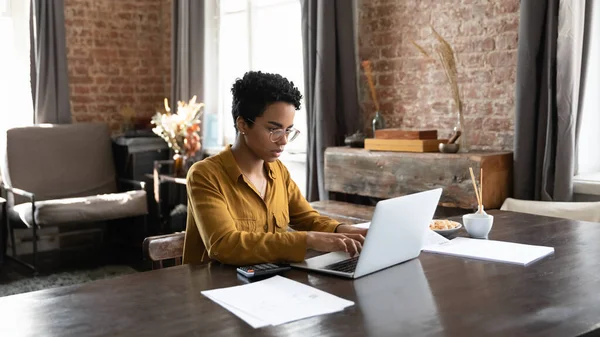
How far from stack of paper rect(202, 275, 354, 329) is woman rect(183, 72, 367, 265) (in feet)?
0.64

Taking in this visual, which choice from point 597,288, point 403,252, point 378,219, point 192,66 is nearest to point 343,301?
point 378,219

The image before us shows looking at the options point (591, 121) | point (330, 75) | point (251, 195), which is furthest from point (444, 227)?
point (330, 75)

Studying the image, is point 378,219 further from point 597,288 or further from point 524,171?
point 524,171

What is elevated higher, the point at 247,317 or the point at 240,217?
the point at 240,217

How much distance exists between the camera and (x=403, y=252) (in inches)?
79.5

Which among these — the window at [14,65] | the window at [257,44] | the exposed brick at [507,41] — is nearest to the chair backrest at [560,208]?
the exposed brick at [507,41]

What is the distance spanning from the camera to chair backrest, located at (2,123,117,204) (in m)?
5.37

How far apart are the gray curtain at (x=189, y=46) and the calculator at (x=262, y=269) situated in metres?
4.15

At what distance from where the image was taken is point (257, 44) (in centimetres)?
564

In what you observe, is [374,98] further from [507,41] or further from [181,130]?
[181,130]

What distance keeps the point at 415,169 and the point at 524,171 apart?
576 mm

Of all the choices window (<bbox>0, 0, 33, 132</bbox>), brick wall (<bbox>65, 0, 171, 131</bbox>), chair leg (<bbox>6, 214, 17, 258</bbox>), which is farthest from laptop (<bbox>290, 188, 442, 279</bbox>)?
brick wall (<bbox>65, 0, 171, 131</bbox>)

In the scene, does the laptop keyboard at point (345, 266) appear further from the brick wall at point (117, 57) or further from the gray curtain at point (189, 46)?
the brick wall at point (117, 57)

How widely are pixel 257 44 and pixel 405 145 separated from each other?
2.17m
